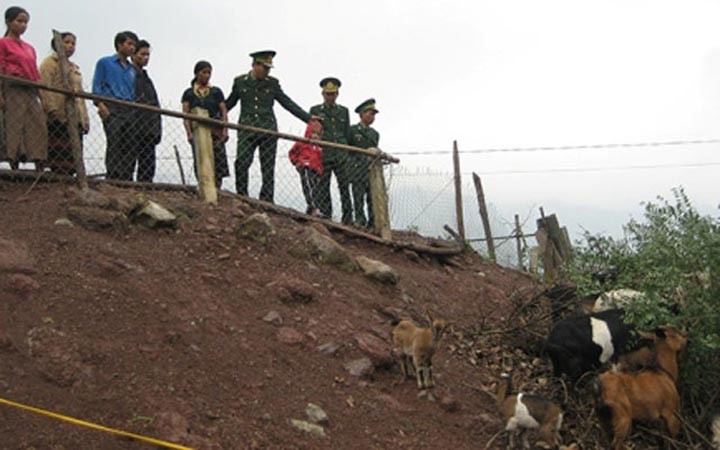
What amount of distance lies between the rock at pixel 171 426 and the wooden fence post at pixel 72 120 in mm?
3260

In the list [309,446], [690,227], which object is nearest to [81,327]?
[309,446]

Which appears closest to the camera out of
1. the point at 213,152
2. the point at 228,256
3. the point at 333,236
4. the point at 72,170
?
the point at 228,256

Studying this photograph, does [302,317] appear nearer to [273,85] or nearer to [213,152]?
[213,152]

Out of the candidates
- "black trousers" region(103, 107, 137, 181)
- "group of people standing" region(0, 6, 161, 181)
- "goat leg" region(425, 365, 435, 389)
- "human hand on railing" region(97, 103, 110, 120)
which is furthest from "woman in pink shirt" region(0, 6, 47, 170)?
"goat leg" region(425, 365, 435, 389)

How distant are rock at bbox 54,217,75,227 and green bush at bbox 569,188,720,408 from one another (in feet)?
14.9

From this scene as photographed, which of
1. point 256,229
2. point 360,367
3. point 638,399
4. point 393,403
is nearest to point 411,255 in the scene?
point 256,229

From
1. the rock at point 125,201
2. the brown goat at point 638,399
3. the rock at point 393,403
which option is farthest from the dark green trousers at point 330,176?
the brown goat at point 638,399

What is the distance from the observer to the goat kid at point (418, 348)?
5.23 metres

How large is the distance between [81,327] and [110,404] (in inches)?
30.8

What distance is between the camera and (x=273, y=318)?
5.58m

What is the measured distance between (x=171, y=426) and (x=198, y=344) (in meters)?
0.93

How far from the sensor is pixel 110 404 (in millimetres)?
4090

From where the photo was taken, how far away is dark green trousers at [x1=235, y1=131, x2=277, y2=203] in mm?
7805

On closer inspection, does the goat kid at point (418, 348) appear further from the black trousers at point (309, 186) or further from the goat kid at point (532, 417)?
the black trousers at point (309, 186)
